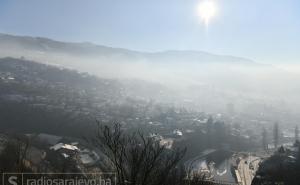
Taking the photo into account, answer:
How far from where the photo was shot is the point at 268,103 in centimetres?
13938

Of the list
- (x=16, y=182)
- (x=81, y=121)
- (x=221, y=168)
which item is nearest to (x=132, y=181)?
(x=16, y=182)

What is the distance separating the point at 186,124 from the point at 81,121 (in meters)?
21.7

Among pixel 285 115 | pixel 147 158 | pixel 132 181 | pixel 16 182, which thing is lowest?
pixel 285 115

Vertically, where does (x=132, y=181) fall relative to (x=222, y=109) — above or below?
above

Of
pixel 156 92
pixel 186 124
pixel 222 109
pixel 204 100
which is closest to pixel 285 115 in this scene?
pixel 222 109

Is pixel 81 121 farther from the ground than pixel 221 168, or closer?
farther from the ground

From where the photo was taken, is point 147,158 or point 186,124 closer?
point 147,158

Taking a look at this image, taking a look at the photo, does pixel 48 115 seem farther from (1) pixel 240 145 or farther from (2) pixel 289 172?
(2) pixel 289 172

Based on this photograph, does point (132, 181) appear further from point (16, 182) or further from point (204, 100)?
point (204, 100)

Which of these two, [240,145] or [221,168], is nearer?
[221,168]

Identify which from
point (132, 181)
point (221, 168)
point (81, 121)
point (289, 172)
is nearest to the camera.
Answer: point (132, 181)

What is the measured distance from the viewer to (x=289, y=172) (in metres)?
29.5

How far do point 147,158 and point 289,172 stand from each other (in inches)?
1048

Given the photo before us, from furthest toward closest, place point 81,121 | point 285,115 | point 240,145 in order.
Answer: point 285,115 < point 240,145 < point 81,121
